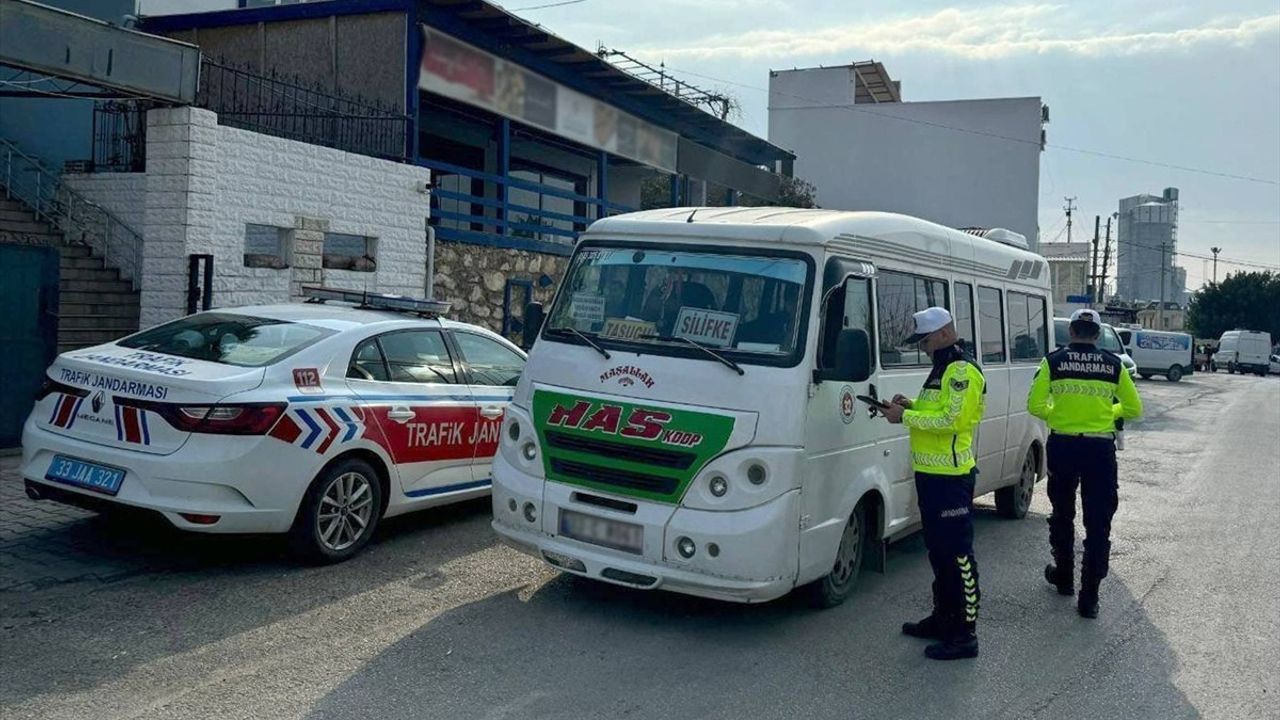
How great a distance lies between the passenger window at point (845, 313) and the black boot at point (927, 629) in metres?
1.51

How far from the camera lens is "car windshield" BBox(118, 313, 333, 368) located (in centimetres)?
664

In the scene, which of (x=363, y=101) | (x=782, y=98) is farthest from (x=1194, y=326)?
Result: (x=363, y=101)

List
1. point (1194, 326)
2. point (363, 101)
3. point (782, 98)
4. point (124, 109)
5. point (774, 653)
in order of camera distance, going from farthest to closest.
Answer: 1. point (1194, 326)
2. point (782, 98)
3. point (363, 101)
4. point (124, 109)
5. point (774, 653)

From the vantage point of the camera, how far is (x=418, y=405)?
288 inches

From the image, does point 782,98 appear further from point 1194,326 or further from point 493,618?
point 1194,326

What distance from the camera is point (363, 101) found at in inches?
586

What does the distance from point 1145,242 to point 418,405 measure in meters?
108

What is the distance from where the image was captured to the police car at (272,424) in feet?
19.9

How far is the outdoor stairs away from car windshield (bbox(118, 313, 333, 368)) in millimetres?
4903

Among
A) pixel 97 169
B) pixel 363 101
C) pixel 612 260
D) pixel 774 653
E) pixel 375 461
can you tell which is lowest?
pixel 774 653

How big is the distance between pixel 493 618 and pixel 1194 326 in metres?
86.0

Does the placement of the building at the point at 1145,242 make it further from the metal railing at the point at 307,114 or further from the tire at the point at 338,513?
the tire at the point at 338,513

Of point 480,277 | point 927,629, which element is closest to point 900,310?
point 927,629

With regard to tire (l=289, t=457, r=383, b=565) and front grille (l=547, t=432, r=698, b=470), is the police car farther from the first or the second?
front grille (l=547, t=432, r=698, b=470)
